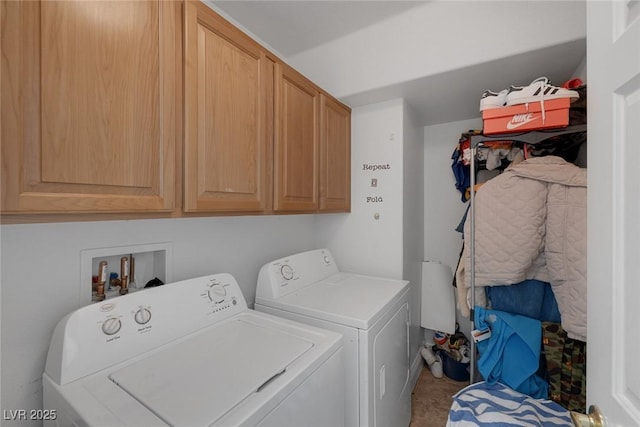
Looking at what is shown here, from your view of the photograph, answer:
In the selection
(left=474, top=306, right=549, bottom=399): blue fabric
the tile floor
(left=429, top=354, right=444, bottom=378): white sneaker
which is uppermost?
(left=474, top=306, right=549, bottom=399): blue fabric

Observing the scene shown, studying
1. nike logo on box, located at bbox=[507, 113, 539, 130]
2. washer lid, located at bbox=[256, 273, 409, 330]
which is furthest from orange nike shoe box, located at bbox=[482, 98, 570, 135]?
washer lid, located at bbox=[256, 273, 409, 330]

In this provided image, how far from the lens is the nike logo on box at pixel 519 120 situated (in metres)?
1.43

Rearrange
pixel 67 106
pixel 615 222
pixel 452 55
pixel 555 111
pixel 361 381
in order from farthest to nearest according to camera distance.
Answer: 1. pixel 452 55
2. pixel 555 111
3. pixel 361 381
4. pixel 67 106
5. pixel 615 222

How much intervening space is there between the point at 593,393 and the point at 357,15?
2113 mm

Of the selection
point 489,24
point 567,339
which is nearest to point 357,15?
point 489,24

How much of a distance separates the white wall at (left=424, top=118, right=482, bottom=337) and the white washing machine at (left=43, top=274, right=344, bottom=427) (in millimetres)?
1884

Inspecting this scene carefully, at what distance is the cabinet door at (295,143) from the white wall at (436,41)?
19.7 inches

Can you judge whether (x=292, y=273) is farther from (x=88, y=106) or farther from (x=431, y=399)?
(x=431, y=399)

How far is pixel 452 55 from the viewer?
63.6 inches

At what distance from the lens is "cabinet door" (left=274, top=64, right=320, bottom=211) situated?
1425 mm

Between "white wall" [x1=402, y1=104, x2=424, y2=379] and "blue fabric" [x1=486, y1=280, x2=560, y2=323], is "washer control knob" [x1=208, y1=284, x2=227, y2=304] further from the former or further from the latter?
"blue fabric" [x1=486, y1=280, x2=560, y2=323]

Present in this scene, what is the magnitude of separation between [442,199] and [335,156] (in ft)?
4.29

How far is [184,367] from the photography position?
93cm

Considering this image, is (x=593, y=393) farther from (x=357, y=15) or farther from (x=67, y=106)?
(x=357, y=15)
